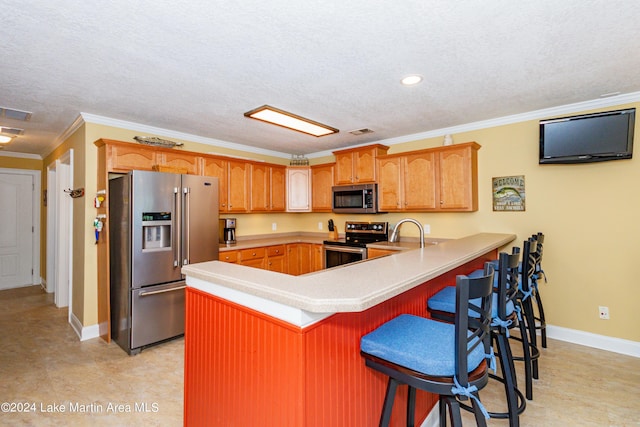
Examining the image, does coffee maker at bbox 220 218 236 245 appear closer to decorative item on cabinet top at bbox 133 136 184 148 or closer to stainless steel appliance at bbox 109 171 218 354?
stainless steel appliance at bbox 109 171 218 354

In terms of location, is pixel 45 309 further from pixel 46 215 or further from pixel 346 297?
pixel 346 297

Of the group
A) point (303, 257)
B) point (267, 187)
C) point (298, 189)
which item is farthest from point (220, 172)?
point (303, 257)

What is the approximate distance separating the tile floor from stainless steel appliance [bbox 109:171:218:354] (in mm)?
252

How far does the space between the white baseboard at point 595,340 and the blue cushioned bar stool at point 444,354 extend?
8.44ft

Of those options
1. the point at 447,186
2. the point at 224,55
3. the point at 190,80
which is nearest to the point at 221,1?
the point at 224,55

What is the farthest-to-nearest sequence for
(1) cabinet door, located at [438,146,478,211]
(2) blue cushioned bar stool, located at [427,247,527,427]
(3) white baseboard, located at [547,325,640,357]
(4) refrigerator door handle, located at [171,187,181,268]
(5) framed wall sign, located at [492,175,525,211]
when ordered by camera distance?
1. (1) cabinet door, located at [438,146,478,211]
2. (5) framed wall sign, located at [492,175,525,211]
3. (4) refrigerator door handle, located at [171,187,181,268]
4. (3) white baseboard, located at [547,325,640,357]
5. (2) blue cushioned bar stool, located at [427,247,527,427]

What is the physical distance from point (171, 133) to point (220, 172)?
78 centimetres

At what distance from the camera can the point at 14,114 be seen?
3.24 m

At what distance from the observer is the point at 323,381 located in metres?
1.22

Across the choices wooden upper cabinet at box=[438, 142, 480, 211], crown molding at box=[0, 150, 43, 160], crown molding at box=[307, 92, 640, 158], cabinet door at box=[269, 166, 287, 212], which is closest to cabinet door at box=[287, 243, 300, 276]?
cabinet door at box=[269, 166, 287, 212]

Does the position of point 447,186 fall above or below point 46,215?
above

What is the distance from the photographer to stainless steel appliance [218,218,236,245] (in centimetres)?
450

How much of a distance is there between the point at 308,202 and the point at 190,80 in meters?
3.06

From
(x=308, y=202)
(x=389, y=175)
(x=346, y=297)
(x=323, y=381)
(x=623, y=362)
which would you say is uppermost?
(x=389, y=175)
